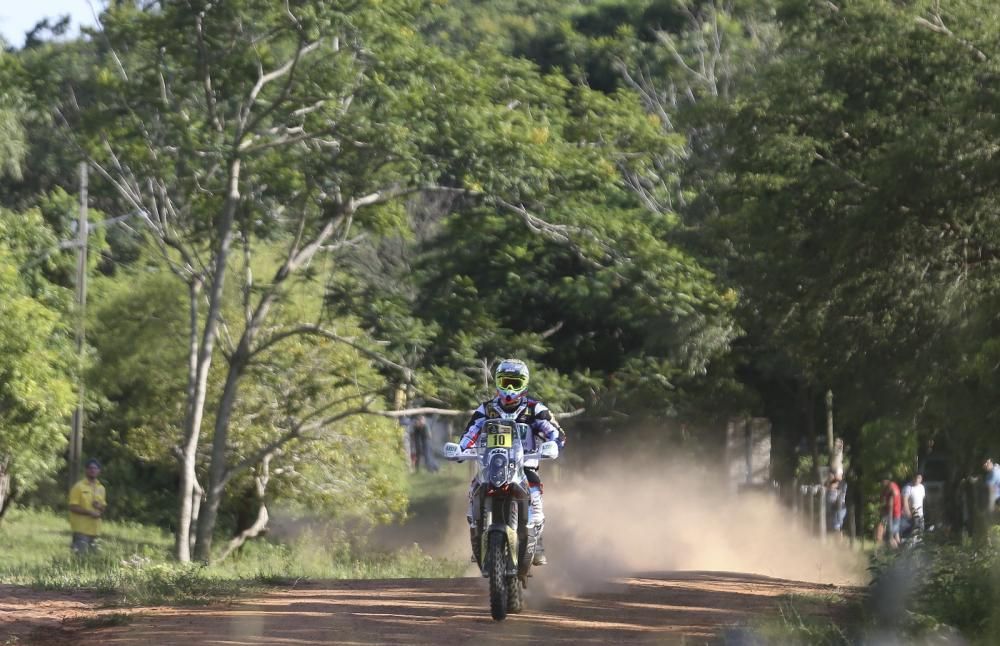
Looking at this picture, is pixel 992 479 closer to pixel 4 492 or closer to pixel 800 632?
pixel 800 632

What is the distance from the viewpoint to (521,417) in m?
12.9

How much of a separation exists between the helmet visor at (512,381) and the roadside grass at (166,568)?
3.34 m

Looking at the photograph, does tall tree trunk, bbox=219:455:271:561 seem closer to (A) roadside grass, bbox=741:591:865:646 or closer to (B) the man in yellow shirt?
(B) the man in yellow shirt

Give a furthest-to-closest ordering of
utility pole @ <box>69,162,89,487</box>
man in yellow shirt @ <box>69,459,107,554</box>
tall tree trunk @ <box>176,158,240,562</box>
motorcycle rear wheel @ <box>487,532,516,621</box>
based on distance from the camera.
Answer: utility pole @ <box>69,162,89,487</box>
tall tree trunk @ <box>176,158,240,562</box>
man in yellow shirt @ <box>69,459,107,554</box>
motorcycle rear wheel @ <box>487,532,516,621</box>

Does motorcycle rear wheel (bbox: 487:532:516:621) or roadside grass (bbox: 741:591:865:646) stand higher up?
motorcycle rear wheel (bbox: 487:532:516:621)

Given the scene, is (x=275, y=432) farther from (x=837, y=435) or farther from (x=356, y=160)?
(x=837, y=435)

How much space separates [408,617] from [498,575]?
0.92 metres

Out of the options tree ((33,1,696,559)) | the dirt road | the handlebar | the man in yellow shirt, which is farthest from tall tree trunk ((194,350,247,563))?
the handlebar

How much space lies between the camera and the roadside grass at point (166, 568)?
14625 mm

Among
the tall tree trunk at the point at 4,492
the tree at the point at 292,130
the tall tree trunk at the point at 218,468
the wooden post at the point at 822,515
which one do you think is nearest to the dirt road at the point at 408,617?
the tree at the point at 292,130

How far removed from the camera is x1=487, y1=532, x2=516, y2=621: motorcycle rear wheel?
1216 centimetres

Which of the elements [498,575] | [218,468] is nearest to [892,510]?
[218,468]

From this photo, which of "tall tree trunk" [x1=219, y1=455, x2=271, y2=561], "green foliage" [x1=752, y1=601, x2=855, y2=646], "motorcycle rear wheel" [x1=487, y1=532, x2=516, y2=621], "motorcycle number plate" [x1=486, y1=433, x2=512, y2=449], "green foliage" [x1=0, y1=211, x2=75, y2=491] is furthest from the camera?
"tall tree trunk" [x1=219, y1=455, x2=271, y2=561]

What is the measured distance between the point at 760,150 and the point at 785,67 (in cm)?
132
